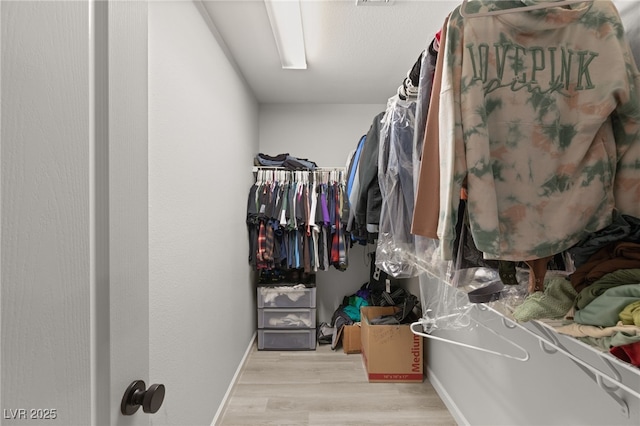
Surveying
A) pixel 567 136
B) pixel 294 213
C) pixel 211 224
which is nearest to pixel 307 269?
pixel 294 213

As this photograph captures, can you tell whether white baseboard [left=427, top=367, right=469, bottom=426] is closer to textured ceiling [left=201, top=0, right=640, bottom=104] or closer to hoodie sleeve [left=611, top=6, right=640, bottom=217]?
hoodie sleeve [left=611, top=6, right=640, bottom=217]

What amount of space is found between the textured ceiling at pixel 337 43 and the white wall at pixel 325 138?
341mm

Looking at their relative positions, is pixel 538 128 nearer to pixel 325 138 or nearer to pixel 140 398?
pixel 140 398

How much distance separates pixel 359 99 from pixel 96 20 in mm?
3231

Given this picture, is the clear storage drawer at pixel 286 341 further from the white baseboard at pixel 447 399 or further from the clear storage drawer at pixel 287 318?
the white baseboard at pixel 447 399

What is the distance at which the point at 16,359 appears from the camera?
436 millimetres

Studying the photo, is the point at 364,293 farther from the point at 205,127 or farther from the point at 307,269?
the point at 205,127

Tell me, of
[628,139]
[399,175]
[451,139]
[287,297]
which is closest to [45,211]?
[451,139]

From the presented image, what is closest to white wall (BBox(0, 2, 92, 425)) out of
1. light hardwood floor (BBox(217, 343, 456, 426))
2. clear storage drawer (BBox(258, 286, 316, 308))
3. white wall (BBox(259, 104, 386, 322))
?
light hardwood floor (BBox(217, 343, 456, 426))

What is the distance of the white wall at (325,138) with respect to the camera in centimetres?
369

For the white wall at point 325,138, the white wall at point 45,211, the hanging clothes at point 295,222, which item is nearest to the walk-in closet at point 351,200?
the white wall at point 45,211

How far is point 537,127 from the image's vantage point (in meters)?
0.80

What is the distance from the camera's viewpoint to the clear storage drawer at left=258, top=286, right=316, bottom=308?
324 centimetres

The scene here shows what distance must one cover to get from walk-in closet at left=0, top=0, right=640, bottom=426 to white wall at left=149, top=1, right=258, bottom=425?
0.02 m
